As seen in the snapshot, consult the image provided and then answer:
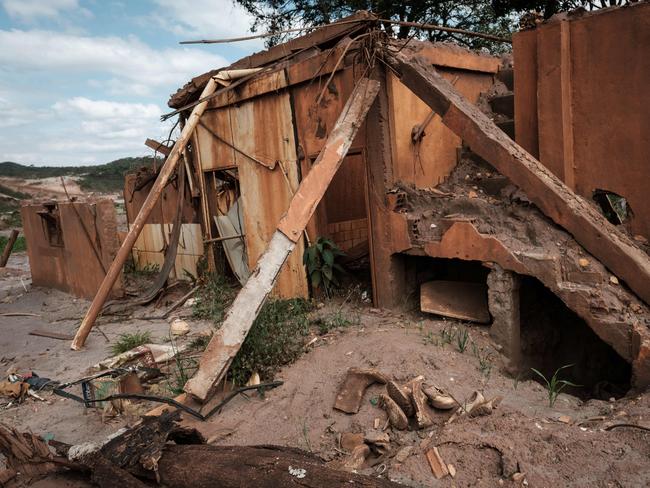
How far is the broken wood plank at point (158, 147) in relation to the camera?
9.76m

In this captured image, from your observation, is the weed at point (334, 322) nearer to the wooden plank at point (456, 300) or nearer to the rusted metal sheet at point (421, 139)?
the wooden plank at point (456, 300)

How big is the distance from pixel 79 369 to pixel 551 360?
5.44m

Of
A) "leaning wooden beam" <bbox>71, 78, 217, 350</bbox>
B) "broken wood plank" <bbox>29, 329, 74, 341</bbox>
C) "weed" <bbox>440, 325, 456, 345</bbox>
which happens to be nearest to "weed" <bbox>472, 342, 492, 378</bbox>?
"weed" <bbox>440, 325, 456, 345</bbox>

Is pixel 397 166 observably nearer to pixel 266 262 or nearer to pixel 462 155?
pixel 462 155

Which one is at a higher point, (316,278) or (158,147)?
(158,147)

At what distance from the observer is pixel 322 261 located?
6992mm

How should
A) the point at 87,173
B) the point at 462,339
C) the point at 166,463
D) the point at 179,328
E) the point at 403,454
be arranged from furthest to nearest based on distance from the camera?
Answer: the point at 87,173, the point at 179,328, the point at 462,339, the point at 403,454, the point at 166,463

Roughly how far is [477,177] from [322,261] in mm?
2250

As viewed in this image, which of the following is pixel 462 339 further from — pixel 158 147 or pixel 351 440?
pixel 158 147

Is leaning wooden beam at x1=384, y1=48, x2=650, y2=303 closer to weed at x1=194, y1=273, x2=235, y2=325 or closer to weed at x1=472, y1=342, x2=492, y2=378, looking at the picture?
weed at x1=472, y1=342, x2=492, y2=378

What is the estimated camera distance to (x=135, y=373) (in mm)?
5168

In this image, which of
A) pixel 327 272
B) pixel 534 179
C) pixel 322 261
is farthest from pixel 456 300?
pixel 322 261

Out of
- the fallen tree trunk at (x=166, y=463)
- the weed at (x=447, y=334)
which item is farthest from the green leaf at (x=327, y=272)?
the fallen tree trunk at (x=166, y=463)

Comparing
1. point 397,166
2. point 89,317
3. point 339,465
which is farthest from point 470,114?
point 89,317
